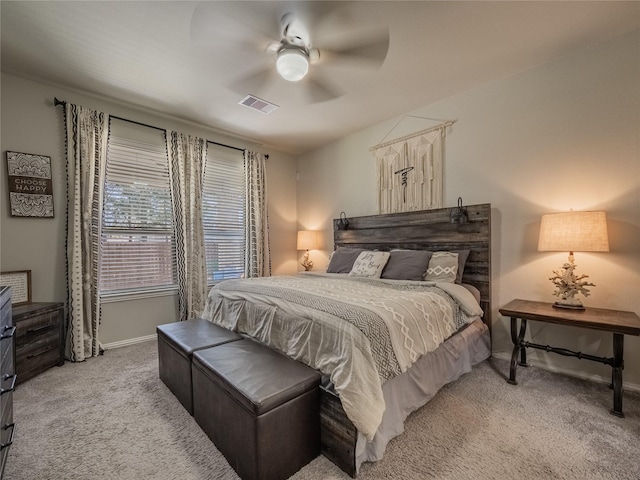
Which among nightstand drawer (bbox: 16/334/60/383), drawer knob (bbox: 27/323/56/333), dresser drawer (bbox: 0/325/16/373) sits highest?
dresser drawer (bbox: 0/325/16/373)

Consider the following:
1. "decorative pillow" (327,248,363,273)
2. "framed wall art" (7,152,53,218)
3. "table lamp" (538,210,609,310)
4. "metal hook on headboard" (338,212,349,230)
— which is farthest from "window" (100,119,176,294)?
"table lamp" (538,210,609,310)

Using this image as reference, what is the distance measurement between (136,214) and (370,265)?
Answer: 2.77 metres

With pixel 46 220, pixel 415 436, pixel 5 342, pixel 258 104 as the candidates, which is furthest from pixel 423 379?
pixel 46 220

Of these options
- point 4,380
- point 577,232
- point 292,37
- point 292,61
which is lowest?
point 4,380

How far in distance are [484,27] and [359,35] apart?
91 cm

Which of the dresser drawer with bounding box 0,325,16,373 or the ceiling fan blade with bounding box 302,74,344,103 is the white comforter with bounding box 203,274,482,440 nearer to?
the dresser drawer with bounding box 0,325,16,373

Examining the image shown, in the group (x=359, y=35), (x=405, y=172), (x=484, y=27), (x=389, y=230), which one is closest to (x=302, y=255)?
(x=389, y=230)

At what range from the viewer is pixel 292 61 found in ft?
6.84

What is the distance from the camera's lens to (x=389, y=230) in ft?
11.7

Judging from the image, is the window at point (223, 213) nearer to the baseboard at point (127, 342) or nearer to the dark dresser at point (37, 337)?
the baseboard at point (127, 342)

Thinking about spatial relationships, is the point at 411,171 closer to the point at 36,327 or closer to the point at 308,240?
the point at 308,240

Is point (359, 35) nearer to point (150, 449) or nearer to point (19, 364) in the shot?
point (150, 449)

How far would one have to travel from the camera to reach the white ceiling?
6.22ft

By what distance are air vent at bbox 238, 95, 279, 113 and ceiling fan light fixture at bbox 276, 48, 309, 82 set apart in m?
1.00
